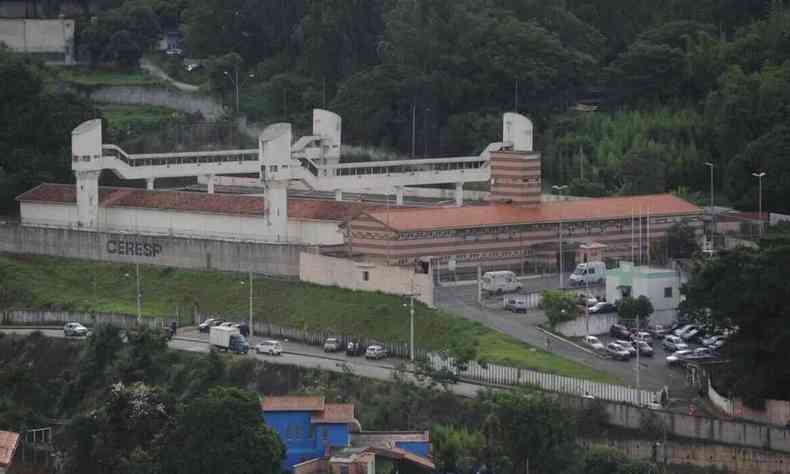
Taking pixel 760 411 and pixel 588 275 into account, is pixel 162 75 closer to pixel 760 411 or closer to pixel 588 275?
pixel 588 275

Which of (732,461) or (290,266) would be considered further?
(290,266)

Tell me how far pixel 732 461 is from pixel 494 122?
34057 millimetres

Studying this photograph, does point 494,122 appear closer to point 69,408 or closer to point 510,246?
point 510,246

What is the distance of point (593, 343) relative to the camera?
226 ft

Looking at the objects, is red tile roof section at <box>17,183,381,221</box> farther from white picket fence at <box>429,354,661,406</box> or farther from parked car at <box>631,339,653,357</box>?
parked car at <box>631,339,653,357</box>

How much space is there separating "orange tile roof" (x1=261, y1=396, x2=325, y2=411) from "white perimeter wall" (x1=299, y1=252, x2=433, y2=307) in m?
9.73

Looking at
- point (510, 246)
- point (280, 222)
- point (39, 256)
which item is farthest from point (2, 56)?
point (510, 246)

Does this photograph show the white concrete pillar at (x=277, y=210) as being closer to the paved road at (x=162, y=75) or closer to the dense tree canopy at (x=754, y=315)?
the dense tree canopy at (x=754, y=315)

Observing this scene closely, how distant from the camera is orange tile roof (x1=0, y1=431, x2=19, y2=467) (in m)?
55.1

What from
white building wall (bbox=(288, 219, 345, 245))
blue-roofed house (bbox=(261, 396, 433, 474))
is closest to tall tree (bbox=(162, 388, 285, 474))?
blue-roofed house (bbox=(261, 396, 433, 474))

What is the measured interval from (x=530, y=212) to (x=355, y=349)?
977 centimetres

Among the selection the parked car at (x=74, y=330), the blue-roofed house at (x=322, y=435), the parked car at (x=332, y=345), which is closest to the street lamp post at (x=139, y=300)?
the parked car at (x=74, y=330)

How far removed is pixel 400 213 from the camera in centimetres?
7662

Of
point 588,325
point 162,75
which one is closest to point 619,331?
point 588,325
